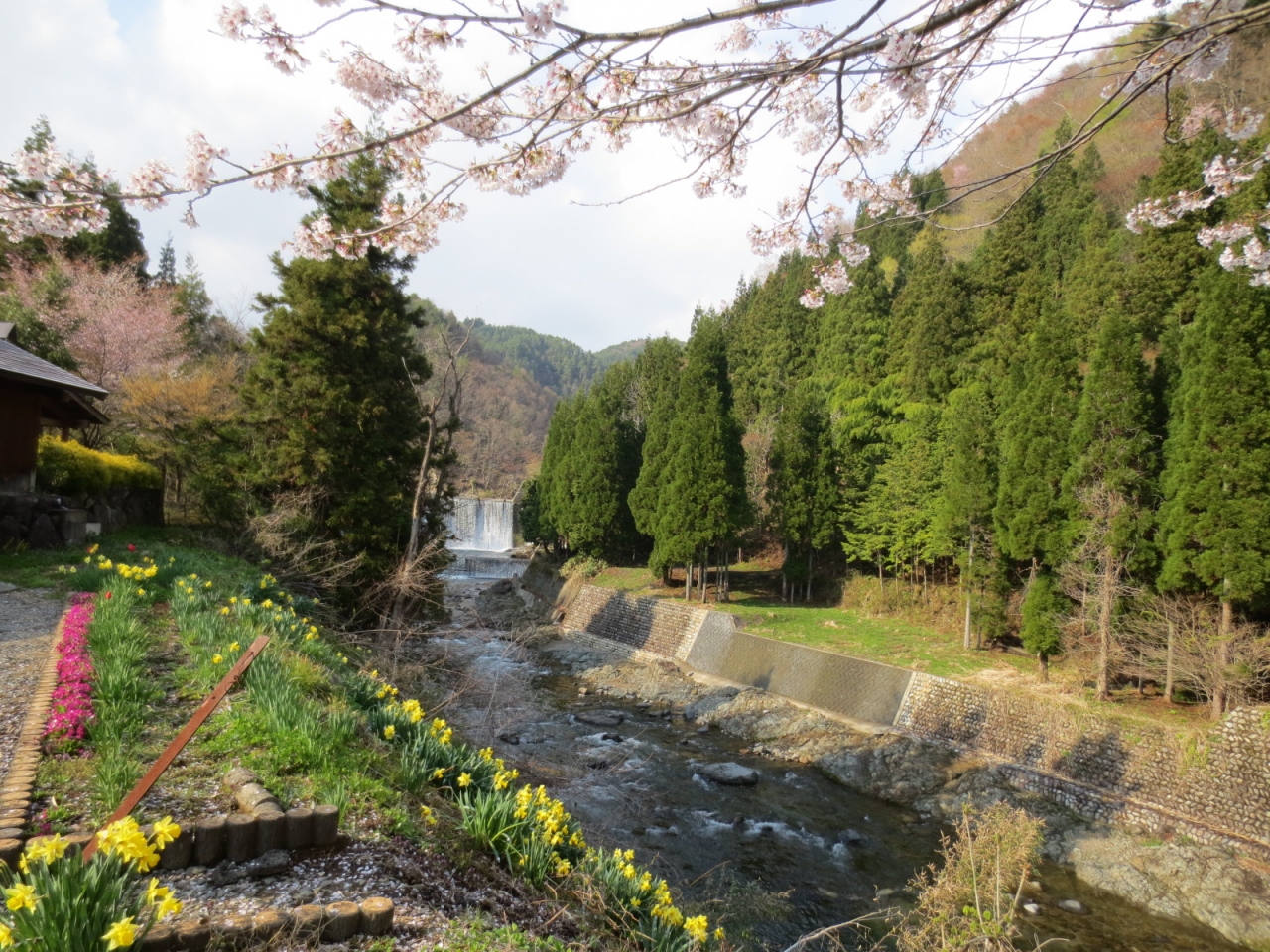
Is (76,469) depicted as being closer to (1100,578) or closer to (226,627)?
(226,627)

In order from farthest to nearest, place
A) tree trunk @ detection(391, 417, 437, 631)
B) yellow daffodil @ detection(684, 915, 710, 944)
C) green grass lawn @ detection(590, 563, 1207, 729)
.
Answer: tree trunk @ detection(391, 417, 437, 631) → green grass lawn @ detection(590, 563, 1207, 729) → yellow daffodil @ detection(684, 915, 710, 944)

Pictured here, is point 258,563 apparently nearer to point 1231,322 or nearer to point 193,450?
point 193,450

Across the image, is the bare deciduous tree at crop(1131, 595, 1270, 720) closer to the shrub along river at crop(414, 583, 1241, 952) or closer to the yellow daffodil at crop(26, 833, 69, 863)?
the shrub along river at crop(414, 583, 1241, 952)

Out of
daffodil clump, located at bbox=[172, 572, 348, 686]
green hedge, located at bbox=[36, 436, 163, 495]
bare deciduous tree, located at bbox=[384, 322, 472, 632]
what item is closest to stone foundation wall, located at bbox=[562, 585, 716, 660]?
bare deciduous tree, located at bbox=[384, 322, 472, 632]

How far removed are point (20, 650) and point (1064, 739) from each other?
1259 cm

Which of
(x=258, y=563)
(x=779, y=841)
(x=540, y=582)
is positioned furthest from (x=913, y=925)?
(x=540, y=582)

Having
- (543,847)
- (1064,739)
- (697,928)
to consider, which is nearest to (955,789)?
(1064,739)

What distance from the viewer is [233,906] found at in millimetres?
2791

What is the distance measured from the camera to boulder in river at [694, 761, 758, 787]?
10625 millimetres

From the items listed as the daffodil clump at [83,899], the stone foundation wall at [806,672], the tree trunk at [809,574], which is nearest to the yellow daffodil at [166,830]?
the daffodil clump at [83,899]

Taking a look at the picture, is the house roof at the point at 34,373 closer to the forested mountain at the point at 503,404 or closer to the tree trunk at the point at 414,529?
the tree trunk at the point at 414,529

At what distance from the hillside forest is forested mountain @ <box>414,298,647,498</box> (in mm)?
13440

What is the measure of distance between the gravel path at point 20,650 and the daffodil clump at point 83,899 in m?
1.90

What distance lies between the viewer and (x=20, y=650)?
5738 mm
